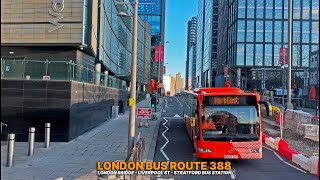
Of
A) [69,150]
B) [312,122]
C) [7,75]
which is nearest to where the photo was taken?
[69,150]

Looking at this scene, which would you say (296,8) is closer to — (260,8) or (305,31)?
(305,31)

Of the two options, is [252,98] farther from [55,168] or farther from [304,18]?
[304,18]

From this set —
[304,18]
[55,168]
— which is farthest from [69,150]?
[304,18]

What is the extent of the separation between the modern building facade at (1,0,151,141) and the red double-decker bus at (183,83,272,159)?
660cm

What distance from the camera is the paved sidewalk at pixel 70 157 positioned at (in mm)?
8508

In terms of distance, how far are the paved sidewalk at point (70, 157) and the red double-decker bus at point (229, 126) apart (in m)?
2.31

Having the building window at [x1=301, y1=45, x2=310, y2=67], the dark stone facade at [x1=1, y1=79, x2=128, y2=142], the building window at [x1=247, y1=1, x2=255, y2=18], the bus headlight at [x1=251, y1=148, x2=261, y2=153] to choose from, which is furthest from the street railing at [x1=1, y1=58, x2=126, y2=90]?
the building window at [x1=301, y1=45, x2=310, y2=67]

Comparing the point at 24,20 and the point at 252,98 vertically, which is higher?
the point at 24,20

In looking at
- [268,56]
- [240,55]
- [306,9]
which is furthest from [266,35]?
[306,9]

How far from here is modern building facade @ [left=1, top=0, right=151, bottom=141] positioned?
1410cm

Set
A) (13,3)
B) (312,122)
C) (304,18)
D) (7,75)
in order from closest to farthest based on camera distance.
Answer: (7,75)
(312,122)
(13,3)
(304,18)

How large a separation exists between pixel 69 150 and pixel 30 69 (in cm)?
478

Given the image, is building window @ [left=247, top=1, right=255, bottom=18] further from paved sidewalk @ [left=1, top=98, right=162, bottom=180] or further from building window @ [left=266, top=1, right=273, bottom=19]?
paved sidewalk @ [left=1, top=98, right=162, bottom=180]

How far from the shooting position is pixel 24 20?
2444 cm
